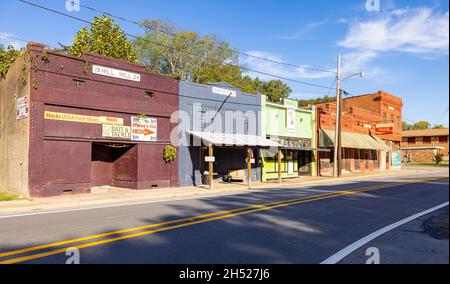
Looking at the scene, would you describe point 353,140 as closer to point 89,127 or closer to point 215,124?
point 215,124

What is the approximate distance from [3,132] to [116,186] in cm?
605

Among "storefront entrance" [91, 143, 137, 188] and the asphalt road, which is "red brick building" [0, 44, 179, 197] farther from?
the asphalt road

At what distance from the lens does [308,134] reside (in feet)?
108

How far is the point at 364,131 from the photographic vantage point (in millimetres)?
44219

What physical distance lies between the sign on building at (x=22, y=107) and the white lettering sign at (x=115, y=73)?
3.32 meters

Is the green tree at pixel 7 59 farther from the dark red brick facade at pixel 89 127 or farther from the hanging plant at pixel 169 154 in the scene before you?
the hanging plant at pixel 169 154

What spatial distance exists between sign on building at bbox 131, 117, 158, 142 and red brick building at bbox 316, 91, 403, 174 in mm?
18153

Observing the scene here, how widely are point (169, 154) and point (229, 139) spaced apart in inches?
157

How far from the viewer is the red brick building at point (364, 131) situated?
3534 cm

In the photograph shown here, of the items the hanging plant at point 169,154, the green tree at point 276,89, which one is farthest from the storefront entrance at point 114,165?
the green tree at point 276,89

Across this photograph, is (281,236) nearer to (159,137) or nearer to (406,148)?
(159,137)

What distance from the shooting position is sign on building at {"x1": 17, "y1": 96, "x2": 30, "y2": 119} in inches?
632

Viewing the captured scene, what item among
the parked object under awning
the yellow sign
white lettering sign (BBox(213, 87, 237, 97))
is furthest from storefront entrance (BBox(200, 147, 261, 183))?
the parked object under awning
